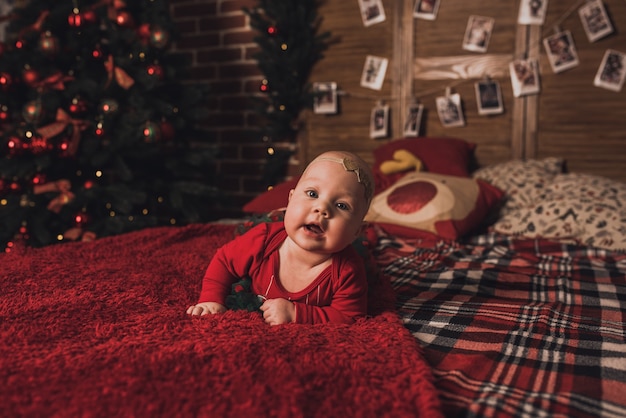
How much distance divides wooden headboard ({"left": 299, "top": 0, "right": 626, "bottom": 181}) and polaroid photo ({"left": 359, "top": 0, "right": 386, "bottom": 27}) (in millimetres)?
34

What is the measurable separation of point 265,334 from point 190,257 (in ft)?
2.16

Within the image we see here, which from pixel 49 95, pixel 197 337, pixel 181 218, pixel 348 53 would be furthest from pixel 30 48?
pixel 197 337

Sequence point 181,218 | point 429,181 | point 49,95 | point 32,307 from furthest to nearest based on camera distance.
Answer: point 181,218 → point 49,95 → point 429,181 → point 32,307

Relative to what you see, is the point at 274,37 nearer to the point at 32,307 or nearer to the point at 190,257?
the point at 190,257

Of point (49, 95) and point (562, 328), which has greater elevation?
point (49, 95)

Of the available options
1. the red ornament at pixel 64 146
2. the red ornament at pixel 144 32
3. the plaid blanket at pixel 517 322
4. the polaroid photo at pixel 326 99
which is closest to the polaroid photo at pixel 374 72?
the polaroid photo at pixel 326 99

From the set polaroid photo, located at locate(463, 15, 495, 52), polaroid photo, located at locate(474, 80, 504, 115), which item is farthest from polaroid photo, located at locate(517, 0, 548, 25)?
polaroid photo, located at locate(474, 80, 504, 115)

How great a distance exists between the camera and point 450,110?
2.70m

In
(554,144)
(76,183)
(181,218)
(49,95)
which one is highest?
(49,95)

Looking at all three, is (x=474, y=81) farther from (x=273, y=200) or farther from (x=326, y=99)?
(x=273, y=200)

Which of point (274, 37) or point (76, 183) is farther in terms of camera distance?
point (274, 37)

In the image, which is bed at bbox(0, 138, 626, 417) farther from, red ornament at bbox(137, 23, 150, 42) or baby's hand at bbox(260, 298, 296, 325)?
red ornament at bbox(137, 23, 150, 42)

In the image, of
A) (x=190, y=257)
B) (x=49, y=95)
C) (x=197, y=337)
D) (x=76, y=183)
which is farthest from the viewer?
(x=76, y=183)

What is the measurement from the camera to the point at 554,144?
2.54 m
